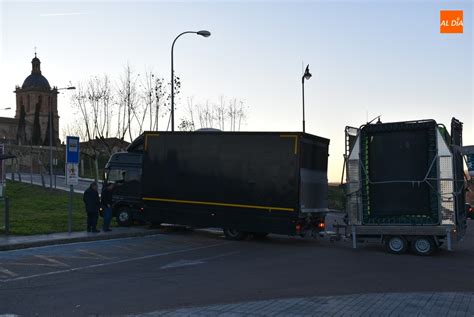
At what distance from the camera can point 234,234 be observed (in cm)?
1709

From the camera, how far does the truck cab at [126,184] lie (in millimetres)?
19438

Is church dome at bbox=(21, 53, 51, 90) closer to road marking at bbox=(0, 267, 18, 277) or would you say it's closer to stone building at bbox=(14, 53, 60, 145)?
stone building at bbox=(14, 53, 60, 145)

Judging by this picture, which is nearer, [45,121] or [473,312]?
[473,312]

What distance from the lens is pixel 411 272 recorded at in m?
11.2

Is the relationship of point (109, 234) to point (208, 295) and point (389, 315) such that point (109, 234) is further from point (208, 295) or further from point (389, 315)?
point (389, 315)

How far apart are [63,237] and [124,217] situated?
409cm

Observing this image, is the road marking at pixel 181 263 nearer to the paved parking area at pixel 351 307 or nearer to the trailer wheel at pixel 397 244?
the paved parking area at pixel 351 307

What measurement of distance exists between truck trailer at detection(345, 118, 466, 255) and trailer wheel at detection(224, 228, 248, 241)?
12.1ft

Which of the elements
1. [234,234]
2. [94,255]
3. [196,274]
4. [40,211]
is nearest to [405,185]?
[234,234]

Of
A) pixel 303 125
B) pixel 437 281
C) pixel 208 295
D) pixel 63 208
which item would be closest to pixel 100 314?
pixel 208 295

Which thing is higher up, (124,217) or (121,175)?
(121,175)

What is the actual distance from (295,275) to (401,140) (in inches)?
227

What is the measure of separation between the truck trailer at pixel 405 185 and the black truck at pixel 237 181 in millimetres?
1737

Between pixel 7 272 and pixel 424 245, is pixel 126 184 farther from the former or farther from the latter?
pixel 424 245
